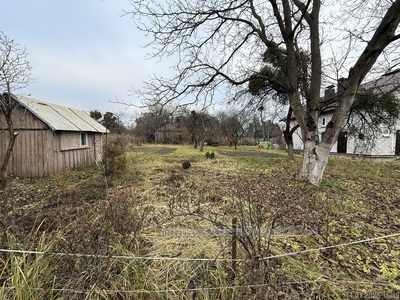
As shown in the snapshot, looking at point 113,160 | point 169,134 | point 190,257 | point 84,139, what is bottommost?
point 190,257

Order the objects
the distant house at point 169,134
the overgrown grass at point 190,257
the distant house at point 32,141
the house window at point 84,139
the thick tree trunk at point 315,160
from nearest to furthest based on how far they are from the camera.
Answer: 1. the overgrown grass at point 190,257
2. the thick tree trunk at point 315,160
3. the distant house at point 32,141
4. the house window at point 84,139
5. the distant house at point 169,134

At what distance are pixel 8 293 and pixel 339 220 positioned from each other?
4.89 meters

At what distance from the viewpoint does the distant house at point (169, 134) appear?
113 feet

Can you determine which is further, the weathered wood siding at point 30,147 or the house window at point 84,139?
the house window at point 84,139

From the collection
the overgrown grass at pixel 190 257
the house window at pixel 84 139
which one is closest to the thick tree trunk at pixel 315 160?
the overgrown grass at pixel 190 257

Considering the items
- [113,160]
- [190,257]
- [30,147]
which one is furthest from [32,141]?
[190,257]

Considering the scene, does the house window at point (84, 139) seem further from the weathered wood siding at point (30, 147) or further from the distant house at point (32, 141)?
the weathered wood siding at point (30, 147)

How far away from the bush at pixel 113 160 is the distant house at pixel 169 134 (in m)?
25.9

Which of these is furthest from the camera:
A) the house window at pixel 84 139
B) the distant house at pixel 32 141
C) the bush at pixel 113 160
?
the house window at pixel 84 139

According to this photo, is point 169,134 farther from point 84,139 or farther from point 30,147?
point 30,147

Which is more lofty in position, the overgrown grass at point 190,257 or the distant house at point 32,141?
the distant house at point 32,141

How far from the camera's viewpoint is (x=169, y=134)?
34906mm

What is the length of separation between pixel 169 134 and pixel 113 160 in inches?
1065

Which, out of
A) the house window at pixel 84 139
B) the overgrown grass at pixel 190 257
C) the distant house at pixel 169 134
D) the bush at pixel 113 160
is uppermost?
the distant house at pixel 169 134
